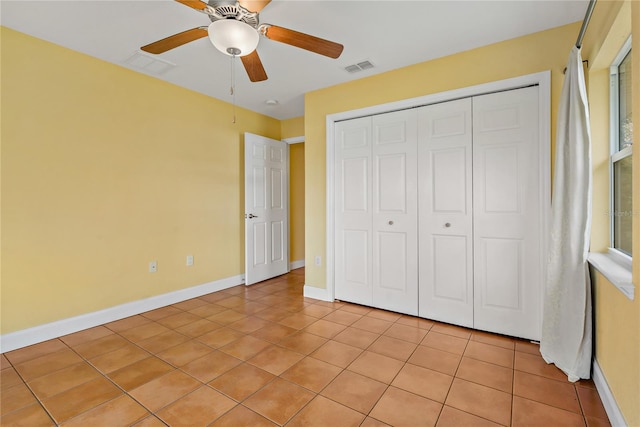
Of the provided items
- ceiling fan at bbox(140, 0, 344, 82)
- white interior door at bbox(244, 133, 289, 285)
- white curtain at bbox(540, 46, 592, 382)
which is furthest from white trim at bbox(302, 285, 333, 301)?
ceiling fan at bbox(140, 0, 344, 82)

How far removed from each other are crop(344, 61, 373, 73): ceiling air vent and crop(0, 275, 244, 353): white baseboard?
299 centimetres

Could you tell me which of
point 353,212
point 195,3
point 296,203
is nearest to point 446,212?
point 353,212

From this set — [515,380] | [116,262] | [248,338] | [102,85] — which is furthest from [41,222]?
[515,380]

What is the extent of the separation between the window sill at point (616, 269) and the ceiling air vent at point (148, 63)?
143 inches

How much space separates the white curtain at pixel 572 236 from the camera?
1.84 metres

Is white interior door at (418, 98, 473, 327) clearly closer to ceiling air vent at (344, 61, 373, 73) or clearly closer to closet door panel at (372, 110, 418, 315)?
closet door panel at (372, 110, 418, 315)

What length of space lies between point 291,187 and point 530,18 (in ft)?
12.6

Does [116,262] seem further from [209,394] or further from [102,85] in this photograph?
[209,394]

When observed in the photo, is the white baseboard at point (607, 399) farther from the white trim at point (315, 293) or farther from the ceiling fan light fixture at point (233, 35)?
the ceiling fan light fixture at point (233, 35)

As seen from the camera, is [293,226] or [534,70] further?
[293,226]

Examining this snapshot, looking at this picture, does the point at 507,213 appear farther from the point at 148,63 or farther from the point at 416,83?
the point at 148,63

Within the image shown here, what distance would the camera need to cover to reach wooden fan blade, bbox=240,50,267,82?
2.10m

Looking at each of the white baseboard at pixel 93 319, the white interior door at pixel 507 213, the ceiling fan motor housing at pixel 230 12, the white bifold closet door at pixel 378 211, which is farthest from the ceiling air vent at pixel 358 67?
the white baseboard at pixel 93 319

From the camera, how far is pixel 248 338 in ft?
8.30
